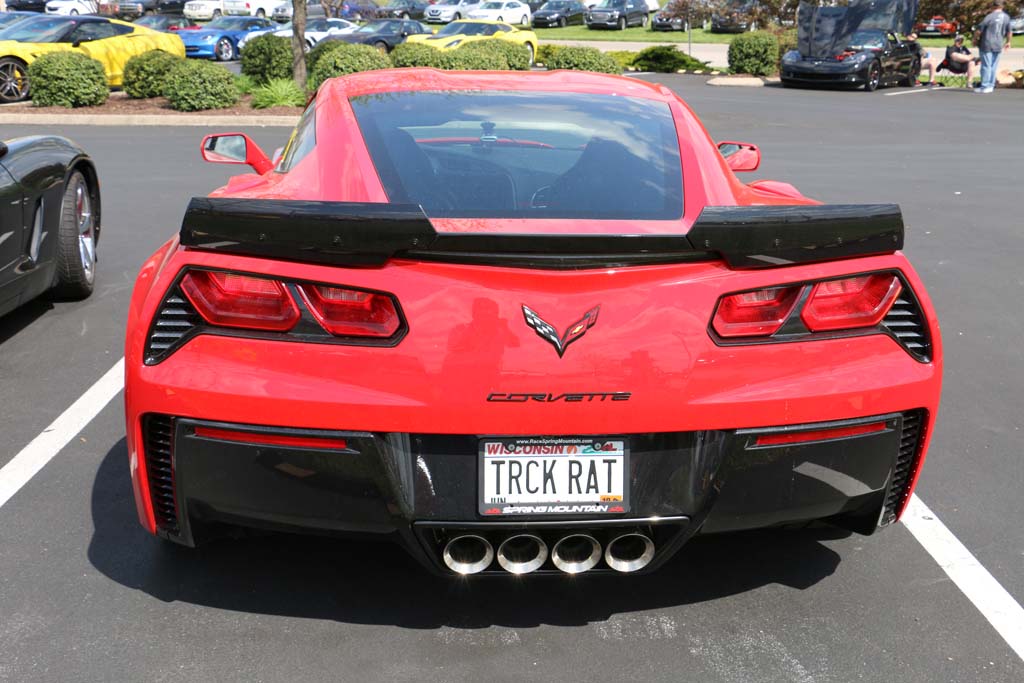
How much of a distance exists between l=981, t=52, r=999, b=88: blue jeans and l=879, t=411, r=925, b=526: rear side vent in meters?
26.7

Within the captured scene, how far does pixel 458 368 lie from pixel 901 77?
28.6 metres

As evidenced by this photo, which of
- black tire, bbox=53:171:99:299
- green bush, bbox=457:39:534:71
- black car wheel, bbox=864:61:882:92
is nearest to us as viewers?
black tire, bbox=53:171:99:299

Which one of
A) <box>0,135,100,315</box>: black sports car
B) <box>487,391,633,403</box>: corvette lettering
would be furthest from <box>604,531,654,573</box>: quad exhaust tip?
<box>0,135,100,315</box>: black sports car

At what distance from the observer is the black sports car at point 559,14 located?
58.5 m

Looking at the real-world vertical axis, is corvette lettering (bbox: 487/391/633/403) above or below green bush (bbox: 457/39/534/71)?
above

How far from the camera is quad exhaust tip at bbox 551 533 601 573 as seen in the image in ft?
10.2

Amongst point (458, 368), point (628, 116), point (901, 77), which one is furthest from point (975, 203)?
point (901, 77)

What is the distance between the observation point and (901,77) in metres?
29.0

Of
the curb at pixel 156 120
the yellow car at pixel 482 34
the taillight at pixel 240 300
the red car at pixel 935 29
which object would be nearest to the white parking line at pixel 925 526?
the taillight at pixel 240 300

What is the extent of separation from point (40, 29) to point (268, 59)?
497cm

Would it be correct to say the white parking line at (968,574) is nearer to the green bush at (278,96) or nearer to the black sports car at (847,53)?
the green bush at (278,96)

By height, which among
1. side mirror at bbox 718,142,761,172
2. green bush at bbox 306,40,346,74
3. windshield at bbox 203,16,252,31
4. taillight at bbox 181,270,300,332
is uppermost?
taillight at bbox 181,270,300,332

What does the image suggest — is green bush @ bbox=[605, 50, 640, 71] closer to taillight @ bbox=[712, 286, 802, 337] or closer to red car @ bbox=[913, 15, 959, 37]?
red car @ bbox=[913, 15, 959, 37]

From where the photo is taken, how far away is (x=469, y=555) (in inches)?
122
